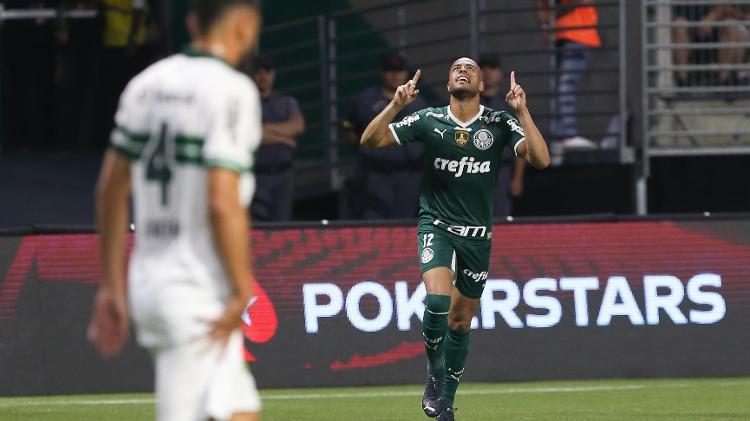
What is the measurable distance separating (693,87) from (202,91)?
12.7 meters

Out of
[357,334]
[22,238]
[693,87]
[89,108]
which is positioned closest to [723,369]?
[357,334]

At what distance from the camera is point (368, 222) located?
43.4 feet

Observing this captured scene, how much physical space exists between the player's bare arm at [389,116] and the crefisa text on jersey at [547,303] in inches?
110

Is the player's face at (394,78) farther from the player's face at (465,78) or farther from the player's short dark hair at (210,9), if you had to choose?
the player's short dark hair at (210,9)

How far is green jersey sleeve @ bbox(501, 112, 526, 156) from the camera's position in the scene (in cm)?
1035

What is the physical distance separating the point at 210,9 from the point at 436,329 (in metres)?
5.58

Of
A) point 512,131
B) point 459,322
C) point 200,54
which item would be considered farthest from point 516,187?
point 200,54

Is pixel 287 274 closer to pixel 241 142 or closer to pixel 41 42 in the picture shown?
pixel 41 42

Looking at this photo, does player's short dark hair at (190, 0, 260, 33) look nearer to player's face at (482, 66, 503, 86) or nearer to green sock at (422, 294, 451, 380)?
green sock at (422, 294, 451, 380)

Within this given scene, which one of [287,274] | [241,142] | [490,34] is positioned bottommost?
[287,274]

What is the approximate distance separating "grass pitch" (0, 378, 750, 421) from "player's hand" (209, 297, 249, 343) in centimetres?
579

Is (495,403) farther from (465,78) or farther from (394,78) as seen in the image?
(394,78)

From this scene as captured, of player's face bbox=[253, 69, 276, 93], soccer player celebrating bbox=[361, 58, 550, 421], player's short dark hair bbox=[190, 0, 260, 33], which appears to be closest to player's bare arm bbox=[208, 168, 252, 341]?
player's short dark hair bbox=[190, 0, 260, 33]

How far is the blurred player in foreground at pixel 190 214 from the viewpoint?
16.4 ft
